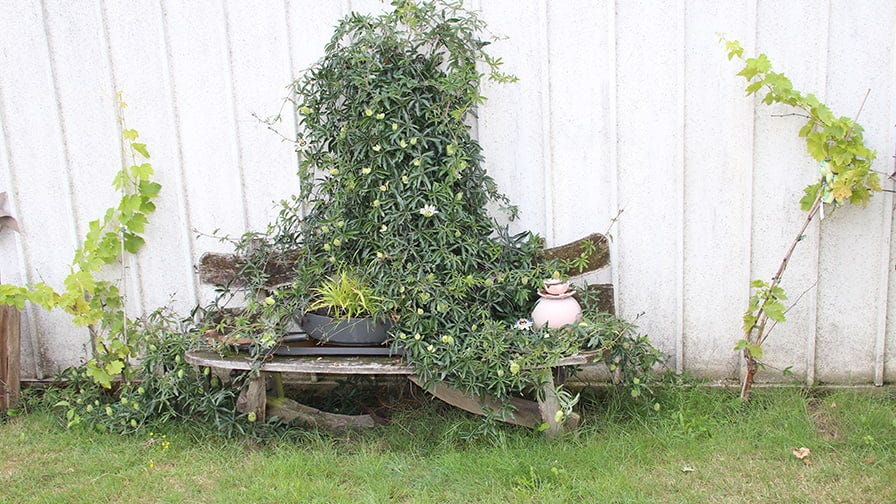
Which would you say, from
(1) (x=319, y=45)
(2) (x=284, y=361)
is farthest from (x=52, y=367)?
(1) (x=319, y=45)

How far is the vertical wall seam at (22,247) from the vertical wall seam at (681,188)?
3.24 meters

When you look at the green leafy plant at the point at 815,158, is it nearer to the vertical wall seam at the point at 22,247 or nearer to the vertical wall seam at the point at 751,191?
the vertical wall seam at the point at 751,191

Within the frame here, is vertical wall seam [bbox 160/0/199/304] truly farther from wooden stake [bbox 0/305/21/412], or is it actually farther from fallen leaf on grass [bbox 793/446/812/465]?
fallen leaf on grass [bbox 793/446/812/465]

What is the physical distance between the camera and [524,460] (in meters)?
3.15

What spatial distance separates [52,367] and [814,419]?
3794mm

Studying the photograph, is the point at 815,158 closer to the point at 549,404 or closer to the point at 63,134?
the point at 549,404

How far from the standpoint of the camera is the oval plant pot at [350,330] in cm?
339

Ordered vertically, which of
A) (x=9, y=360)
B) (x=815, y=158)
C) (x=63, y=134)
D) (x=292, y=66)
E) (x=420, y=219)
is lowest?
(x=9, y=360)

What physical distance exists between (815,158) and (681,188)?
1.89ft

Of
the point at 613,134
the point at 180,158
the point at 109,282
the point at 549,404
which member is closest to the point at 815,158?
the point at 613,134

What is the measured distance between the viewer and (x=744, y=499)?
2949mm

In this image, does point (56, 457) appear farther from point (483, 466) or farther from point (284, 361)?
point (483, 466)

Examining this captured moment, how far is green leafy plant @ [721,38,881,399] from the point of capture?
3395 millimetres

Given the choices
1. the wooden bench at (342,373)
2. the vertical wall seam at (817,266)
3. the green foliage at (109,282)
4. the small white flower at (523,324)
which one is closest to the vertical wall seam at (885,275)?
the vertical wall seam at (817,266)
